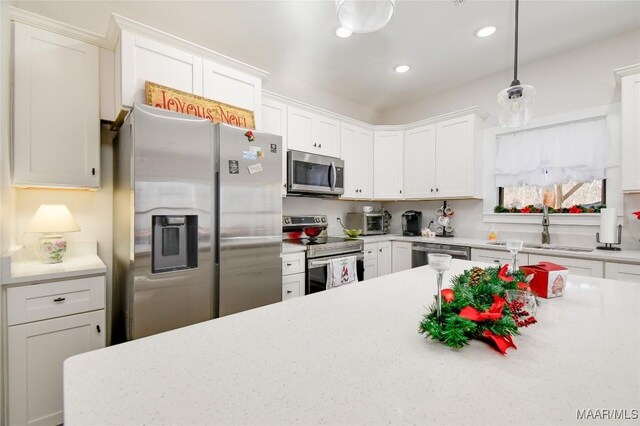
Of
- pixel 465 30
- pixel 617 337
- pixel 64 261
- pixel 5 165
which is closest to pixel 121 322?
pixel 64 261

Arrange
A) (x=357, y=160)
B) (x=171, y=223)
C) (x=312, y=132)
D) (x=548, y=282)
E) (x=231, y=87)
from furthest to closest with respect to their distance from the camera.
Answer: (x=357, y=160)
(x=312, y=132)
(x=231, y=87)
(x=171, y=223)
(x=548, y=282)

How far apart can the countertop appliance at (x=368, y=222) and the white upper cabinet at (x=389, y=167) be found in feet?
1.06

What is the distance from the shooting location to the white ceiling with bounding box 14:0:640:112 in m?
2.28

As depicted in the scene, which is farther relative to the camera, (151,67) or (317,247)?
(317,247)

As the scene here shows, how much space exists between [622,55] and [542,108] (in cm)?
68

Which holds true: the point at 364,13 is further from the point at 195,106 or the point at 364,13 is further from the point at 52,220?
the point at 52,220

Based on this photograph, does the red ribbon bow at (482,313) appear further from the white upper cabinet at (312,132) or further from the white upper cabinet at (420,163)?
the white upper cabinet at (420,163)

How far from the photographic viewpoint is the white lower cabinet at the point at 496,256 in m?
2.62

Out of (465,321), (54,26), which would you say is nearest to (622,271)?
(465,321)

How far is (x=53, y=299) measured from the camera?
1605 millimetres

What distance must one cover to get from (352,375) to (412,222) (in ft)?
11.7

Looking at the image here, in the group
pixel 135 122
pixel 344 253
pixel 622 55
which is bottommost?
pixel 344 253

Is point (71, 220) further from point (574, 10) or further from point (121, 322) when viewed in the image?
point (574, 10)

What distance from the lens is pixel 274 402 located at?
1.72 ft
